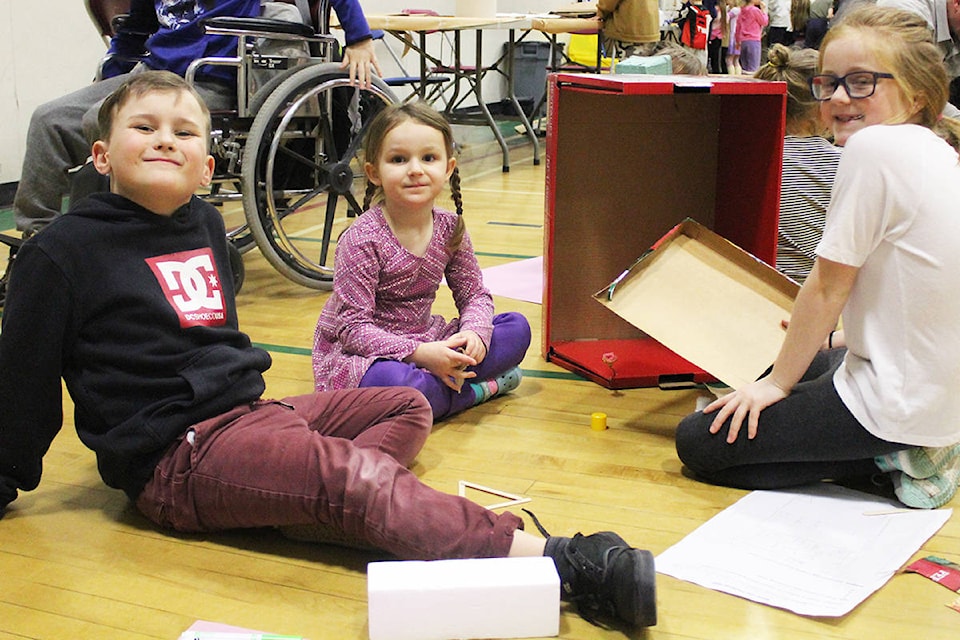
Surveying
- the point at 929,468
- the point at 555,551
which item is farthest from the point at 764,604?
the point at 929,468

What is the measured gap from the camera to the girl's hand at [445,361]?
6.04ft

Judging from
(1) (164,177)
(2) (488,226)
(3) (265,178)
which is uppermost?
(1) (164,177)

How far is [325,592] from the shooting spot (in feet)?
4.23

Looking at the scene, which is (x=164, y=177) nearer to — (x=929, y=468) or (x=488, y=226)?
(x=929, y=468)

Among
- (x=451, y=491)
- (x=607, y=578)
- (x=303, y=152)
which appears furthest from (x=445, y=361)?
(x=303, y=152)

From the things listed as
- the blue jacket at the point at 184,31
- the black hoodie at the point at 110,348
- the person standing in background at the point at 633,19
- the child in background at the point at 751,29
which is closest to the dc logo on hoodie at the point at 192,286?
the black hoodie at the point at 110,348

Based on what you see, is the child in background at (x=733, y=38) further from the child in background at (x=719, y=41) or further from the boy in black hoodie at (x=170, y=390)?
the boy in black hoodie at (x=170, y=390)

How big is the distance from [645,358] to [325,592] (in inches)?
45.7

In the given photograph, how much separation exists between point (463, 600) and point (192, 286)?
2.03 ft

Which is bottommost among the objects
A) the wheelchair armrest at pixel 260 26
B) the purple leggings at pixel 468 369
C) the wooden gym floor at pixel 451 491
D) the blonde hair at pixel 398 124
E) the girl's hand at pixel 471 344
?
the wooden gym floor at pixel 451 491

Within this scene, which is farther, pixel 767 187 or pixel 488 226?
pixel 488 226

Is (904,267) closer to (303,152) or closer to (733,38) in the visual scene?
(303,152)

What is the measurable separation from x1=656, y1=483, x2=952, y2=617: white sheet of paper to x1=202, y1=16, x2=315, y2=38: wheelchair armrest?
1657mm

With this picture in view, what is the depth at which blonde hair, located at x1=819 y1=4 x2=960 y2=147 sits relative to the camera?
4.84 feet
